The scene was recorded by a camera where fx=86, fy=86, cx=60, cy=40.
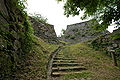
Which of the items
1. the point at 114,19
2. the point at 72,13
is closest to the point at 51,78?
the point at 72,13

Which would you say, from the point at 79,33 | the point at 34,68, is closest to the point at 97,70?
Result: the point at 34,68

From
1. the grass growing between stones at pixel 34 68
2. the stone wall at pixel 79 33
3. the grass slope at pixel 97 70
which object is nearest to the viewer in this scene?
the grass growing between stones at pixel 34 68

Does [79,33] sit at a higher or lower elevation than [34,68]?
higher

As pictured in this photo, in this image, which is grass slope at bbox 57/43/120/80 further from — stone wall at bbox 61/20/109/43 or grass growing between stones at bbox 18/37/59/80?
stone wall at bbox 61/20/109/43

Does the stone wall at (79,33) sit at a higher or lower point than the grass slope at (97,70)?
higher

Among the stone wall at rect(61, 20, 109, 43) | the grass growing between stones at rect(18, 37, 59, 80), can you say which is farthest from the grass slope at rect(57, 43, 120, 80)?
the stone wall at rect(61, 20, 109, 43)

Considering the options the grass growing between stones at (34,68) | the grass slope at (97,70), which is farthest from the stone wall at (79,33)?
the grass growing between stones at (34,68)

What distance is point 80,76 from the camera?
311 centimetres

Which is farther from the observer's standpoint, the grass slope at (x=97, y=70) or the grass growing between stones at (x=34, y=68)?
Result: the grass slope at (x=97, y=70)

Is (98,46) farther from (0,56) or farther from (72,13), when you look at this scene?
(0,56)

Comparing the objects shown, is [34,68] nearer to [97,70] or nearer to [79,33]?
[97,70]

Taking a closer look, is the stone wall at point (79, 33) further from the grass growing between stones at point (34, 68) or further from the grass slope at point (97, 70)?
the grass growing between stones at point (34, 68)

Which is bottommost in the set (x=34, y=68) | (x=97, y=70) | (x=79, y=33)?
(x=97, y=70)

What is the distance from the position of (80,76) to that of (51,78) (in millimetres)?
1051
